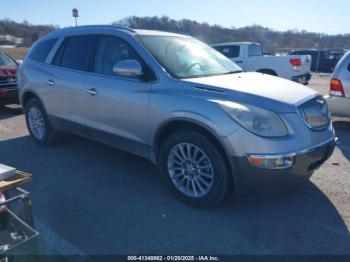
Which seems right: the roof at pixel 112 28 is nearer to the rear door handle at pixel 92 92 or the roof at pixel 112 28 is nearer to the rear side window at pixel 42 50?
the rear side window at pixel 42 50

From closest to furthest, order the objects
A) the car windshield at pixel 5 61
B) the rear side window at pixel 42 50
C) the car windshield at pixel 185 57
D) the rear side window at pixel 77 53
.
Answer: the car windshield at pixel 185 57 → the rear side window at pixel 77 53 → the rear side window at pixel 42 50 → the car windshield at pixel 5 61

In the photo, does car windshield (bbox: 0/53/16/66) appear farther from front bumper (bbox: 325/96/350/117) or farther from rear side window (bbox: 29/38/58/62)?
front bumper (bbox: 325/96/350/117)

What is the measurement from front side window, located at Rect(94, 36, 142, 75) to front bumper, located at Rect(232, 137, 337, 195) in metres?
1.92

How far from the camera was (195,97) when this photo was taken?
11.4ft

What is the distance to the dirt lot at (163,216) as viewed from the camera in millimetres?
3029

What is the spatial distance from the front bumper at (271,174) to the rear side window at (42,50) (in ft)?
12.3

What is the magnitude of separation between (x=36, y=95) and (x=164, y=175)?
9.78 ft

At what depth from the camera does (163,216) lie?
3518mm

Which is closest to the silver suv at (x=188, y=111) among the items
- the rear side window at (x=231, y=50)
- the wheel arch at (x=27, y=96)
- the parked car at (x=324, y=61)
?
the wheel arch at (x=27, y=96)

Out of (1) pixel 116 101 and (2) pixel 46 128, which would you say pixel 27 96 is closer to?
(2) pixel 46 128

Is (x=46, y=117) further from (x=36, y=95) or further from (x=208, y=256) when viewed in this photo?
(x=208, y=256)

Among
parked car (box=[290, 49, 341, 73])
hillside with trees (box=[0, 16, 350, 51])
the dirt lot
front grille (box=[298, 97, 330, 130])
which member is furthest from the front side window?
hillside with trees (box=[0, 16, 350, 51])

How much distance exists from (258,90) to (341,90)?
12.6 ft

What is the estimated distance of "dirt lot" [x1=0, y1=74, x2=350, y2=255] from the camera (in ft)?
9.94
